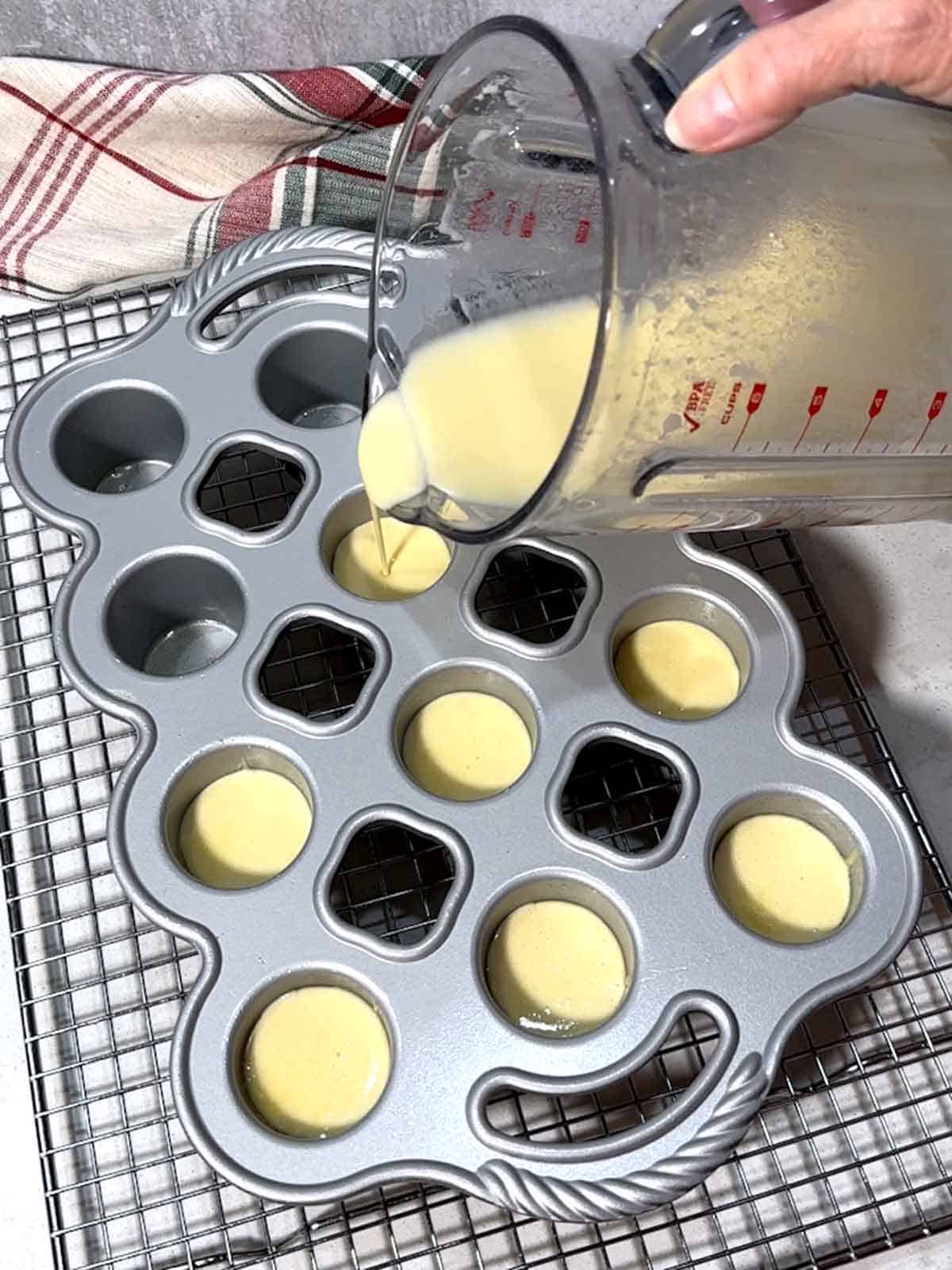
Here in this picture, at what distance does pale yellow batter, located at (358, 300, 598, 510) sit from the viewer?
781 mm

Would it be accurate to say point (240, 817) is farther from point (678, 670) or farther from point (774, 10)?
point (774, 10)

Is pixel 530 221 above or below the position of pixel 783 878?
above

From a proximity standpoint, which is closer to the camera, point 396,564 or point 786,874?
point 786,874

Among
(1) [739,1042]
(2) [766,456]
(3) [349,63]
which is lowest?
(1) [739,1042]

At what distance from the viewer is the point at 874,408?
71cm

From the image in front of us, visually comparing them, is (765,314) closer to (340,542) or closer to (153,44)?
(340,542)

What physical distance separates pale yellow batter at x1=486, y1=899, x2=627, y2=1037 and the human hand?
1.78 feet

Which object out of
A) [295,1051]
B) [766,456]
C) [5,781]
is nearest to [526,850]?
[295,1051]

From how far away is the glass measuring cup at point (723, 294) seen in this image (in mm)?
645

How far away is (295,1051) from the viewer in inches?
35.2

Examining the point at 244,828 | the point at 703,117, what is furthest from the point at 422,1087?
the point at 703,117

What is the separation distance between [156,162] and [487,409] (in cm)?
71

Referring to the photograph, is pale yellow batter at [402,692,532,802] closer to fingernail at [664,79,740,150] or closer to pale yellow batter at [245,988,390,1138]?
pale yellow batter at [245,988,390,1138]

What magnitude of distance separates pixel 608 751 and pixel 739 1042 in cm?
29
